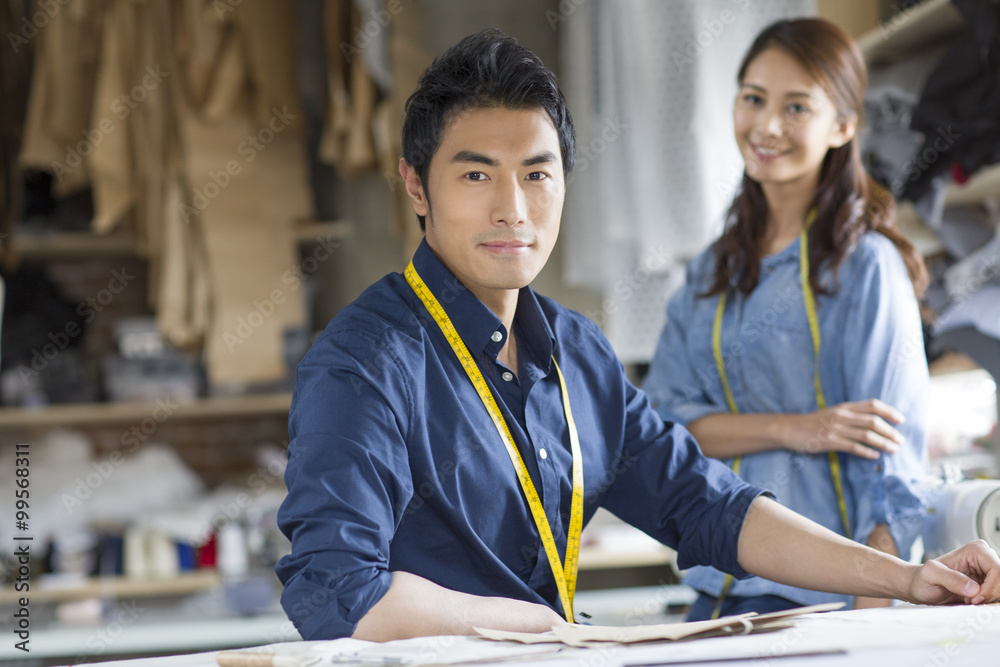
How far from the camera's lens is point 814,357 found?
168 centimetres

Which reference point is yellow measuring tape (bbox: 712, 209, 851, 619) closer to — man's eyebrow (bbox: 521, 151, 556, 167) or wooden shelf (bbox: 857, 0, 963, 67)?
man's eyebrow (bbox: 521, 151, 556, 167)

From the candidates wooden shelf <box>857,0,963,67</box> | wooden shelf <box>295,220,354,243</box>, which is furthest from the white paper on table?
wooden shelf <box>295,220,354,243</box>

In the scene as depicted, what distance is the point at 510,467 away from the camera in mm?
1233

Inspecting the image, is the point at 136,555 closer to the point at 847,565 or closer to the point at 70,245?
the point at 70,245

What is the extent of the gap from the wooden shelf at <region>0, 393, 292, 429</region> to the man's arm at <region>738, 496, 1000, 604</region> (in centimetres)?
218

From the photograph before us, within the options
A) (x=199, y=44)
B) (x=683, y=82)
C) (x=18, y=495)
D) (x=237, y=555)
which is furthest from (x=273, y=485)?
(x=683, y=82)

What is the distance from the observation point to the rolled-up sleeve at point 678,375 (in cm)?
177

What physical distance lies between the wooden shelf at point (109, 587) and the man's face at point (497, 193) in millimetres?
2147

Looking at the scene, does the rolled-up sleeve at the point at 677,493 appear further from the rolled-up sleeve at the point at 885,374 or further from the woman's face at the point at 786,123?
the woman's face at the point at 786,123

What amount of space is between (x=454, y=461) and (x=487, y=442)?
60mm

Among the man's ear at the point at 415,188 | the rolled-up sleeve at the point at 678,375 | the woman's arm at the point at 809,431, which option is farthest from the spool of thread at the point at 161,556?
the man's ear at the point at 415,188

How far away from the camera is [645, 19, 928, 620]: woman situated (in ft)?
5.19

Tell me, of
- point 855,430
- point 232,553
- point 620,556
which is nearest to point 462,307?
point 855,430

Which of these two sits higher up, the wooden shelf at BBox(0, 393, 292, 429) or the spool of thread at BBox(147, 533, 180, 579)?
the wooden shelf at BBox(0, 393, 292, 429)
